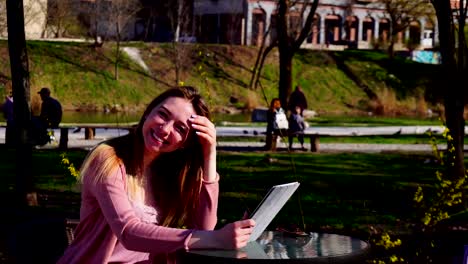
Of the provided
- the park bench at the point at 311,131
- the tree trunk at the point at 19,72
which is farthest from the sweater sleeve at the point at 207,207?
the park bench at the point at 311,131

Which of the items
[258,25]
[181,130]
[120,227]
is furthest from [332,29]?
[120,227]

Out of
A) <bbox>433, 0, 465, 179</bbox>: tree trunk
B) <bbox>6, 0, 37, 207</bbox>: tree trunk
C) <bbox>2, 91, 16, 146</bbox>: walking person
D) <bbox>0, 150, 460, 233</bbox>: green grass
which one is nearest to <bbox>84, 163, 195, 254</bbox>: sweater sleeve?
<bbox>0, 150, 460, 233</bbox>: green grass

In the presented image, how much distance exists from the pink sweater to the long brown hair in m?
0.05

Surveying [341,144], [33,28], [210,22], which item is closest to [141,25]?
[210,22]

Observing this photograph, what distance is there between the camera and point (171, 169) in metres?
5.00

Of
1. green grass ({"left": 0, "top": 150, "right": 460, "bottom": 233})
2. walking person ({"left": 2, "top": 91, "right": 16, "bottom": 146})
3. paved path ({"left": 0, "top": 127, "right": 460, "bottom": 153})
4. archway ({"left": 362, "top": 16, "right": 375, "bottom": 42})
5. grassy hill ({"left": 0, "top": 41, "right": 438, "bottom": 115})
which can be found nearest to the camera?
green grass ({"left": 0, "top": 150, "right": 460, "bottom": 233})

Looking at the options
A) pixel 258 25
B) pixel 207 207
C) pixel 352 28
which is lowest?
pixel 352 28

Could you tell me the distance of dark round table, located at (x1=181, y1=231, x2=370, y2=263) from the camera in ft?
15.5

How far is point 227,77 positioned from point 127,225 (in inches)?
2247

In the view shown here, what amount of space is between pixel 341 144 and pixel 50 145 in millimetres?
6776

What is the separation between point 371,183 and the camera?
16.8 metres

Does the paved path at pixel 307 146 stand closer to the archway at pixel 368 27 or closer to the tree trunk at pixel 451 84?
the tree trunk at pixel 451 84

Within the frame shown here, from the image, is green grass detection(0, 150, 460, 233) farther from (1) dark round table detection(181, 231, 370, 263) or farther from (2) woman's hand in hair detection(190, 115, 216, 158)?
(2) woman's hand in hair detection(190, 115, 216, 158)

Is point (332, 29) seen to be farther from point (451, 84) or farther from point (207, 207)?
point (207, 207)
